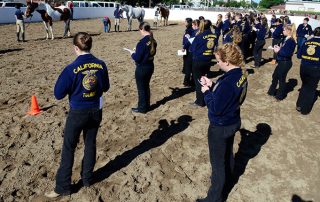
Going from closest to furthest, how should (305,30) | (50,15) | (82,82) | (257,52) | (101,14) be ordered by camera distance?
(82,82)
(257,52)
(305,30)
(50,15)
(101,14)

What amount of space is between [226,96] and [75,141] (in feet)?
7.12

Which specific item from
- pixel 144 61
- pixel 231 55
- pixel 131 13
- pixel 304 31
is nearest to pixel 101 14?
pixel 131 13

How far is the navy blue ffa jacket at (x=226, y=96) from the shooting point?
378 centimetres

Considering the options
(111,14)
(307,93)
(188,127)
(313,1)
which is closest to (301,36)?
(307,93)

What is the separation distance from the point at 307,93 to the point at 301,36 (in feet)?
30.8

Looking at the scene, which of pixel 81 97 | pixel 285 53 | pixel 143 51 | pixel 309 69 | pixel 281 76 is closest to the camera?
pixel 81 97

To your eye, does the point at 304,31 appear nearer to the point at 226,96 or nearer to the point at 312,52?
the point at 312,52

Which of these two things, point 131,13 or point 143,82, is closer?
point 143,82

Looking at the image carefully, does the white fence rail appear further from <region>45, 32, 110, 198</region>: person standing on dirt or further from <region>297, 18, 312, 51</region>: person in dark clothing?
<region>45, 32, 110, 198</region>: person standing on dirt

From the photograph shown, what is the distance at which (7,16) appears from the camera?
83.1 feet

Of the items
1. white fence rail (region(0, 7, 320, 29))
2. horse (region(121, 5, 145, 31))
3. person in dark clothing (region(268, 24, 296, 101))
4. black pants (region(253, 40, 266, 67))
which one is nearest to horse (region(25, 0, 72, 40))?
white fence rail (region(0, 7, 320, 29))

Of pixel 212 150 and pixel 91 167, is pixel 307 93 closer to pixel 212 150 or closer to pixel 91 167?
pixel 212 150

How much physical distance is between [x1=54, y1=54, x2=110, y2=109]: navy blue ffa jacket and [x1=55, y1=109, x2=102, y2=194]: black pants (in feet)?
0.40

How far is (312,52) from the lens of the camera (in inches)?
→ 308
